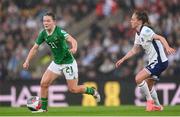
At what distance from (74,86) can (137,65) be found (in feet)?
25.6

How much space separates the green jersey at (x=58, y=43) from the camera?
15.4 m

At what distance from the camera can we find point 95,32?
84.2 ft

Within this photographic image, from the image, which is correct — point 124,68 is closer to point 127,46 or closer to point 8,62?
point 127,46

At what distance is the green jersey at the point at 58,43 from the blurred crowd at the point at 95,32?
21.1 ft

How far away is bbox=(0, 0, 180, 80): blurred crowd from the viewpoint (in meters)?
23.5

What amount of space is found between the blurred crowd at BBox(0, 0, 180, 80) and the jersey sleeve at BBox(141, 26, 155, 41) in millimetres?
6461

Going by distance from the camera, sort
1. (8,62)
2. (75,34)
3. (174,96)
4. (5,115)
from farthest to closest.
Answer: (75,34)
(8,62)
(174,96)
(5,115)

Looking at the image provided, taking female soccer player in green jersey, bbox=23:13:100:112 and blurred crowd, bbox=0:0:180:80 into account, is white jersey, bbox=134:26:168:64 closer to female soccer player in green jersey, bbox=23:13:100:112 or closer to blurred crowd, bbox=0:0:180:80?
female soccer player in green jersey, bbox=23:13:100:112

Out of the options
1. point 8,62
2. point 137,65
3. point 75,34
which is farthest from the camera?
point 75,34

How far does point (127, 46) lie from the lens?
78.9 ft

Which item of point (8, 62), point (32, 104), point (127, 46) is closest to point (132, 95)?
point (127, 46)

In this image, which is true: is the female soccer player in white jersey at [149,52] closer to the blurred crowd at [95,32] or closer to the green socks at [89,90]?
the green socks at [89,90]

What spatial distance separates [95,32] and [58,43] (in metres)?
10.3

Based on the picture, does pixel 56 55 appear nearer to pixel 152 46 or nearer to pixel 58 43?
pixel 58 43
